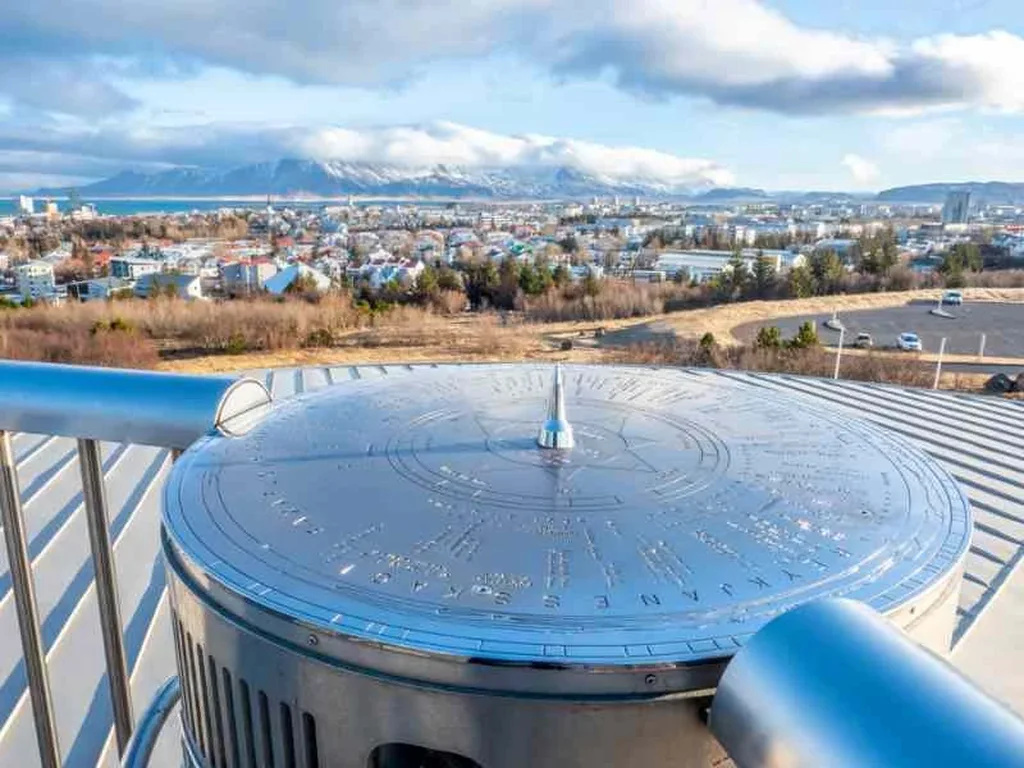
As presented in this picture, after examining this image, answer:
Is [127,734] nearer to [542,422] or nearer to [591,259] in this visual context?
[542,422]

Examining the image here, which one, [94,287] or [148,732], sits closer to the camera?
[148,732]

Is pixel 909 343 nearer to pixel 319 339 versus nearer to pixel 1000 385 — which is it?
pixel 1000 385

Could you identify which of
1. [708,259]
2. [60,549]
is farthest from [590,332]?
[708,259]

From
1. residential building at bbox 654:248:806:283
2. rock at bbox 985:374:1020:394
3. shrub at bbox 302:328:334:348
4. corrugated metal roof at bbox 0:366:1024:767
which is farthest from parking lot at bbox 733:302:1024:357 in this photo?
corrugated metal roof at bbox 0:366:1024:767

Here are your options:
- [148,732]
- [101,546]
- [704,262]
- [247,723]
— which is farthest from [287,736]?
[704,262]

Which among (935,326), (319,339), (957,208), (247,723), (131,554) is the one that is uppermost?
(957,208)

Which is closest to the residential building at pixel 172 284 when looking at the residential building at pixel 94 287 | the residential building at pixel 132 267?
the residential building at pixel 94 287

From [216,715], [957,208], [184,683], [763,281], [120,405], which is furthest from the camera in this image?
[957,208]
